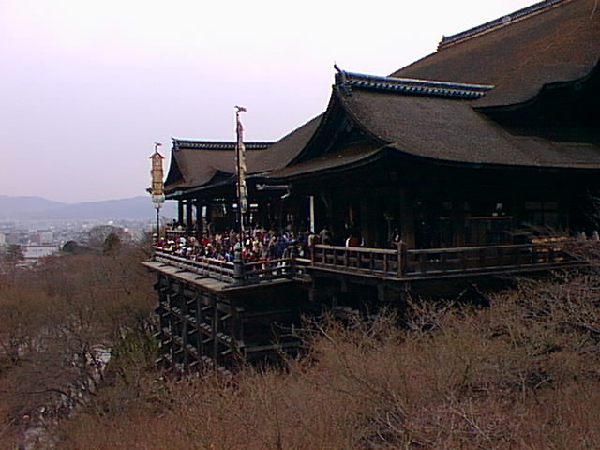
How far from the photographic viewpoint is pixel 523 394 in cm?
926

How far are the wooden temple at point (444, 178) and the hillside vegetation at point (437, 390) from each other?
1.10 m

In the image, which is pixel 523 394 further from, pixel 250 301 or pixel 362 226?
pixel 250 301

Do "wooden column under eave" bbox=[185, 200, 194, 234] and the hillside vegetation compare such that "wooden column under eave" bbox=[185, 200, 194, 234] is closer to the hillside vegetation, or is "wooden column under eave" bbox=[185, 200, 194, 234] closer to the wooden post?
the hillside vegetation

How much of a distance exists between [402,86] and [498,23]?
12.6 m

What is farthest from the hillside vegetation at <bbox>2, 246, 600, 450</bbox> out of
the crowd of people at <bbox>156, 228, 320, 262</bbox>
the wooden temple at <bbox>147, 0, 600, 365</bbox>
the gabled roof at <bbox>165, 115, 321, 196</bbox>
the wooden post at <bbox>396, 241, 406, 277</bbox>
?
the gabled roof at <bbox>165, 115, 321, 196</bbox>

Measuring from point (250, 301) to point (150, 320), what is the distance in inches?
777

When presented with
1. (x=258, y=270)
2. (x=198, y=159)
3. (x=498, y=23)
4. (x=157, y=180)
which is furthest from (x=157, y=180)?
(x=498, y=23)

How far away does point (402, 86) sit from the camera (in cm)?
1542

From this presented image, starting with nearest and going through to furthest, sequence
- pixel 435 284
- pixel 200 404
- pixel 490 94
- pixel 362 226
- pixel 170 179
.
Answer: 1. pixel 200 404
2. pixel 435 284
3. pixel 362 226
4. pixel 490 94
5. pixel 170 179

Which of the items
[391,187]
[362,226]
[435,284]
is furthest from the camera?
[362,226]

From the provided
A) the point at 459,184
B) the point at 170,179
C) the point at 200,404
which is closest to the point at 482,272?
the point at 459,184

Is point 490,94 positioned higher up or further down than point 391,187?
higher up

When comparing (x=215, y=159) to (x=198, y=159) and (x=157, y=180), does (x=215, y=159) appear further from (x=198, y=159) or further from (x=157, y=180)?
(x=157, y=180)

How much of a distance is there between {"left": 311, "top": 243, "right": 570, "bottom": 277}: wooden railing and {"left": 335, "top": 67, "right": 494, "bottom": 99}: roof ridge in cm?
405
